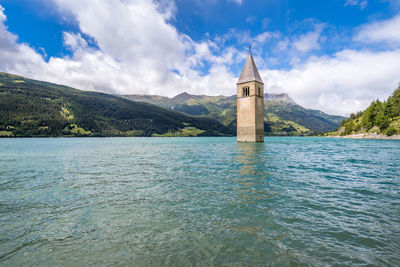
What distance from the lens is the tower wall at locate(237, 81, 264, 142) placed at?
235ft

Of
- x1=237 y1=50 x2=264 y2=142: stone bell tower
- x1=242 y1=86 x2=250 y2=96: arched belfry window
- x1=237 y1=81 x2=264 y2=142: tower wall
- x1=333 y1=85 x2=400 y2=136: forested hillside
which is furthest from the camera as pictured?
x1=333 y1=85 x2=400 y2=136: forested hillside

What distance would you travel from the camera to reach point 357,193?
1088 centimetres

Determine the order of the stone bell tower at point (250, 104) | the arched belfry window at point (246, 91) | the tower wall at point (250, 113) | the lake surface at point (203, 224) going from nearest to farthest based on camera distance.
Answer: the lake surface at point (203, 224)
the tower wall at point (250, 113)
the stone bell tower at point (250, 104)
the arched belfry window at point (246, 91)

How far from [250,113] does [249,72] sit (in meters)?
15.3

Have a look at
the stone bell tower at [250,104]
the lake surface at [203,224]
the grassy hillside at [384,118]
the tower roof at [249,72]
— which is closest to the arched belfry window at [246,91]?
the stone bell tower at [250,104]

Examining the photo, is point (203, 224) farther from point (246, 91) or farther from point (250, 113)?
point (246, 91)

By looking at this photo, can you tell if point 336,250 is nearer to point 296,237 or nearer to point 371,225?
point 296,237

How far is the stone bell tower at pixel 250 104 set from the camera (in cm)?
7194

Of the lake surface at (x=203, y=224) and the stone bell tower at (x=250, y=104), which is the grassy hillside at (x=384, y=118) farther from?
the lake surface at (x=203, y=224)

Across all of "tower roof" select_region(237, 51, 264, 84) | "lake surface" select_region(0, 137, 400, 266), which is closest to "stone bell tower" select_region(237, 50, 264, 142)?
"tower roof" select_region(237, 51, 264, 84)

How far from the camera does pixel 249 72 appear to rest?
75.3m

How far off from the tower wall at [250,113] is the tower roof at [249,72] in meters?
1.54

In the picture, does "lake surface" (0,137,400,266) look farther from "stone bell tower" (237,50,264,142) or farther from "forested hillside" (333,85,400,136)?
"forested hillside" (333,85,400,136)

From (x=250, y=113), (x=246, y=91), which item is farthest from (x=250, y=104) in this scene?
(x=246, y=91)
